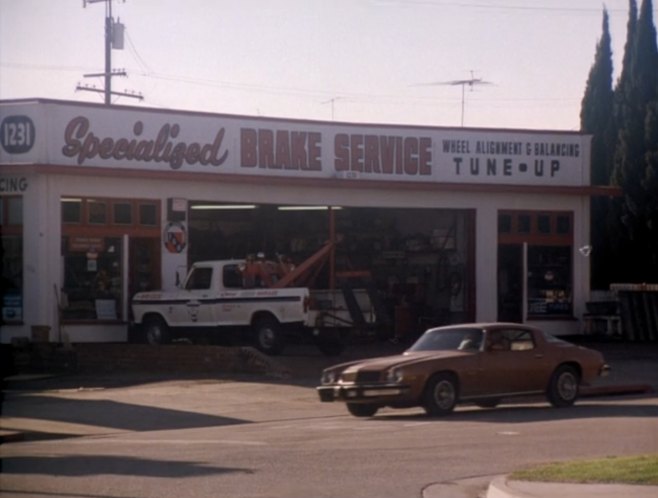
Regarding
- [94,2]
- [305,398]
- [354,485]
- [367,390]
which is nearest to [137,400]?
Result: [305,398]

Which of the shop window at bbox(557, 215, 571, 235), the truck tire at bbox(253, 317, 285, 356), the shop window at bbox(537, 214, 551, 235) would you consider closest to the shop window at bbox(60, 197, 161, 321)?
the truck tire at bbox(253, 317, 285, 356)

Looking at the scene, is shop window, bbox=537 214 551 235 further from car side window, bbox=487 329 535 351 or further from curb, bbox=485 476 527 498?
curb, bbox=485 476 527 498

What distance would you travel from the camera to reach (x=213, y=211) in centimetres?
3834

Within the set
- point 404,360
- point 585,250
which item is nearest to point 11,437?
point 404,360

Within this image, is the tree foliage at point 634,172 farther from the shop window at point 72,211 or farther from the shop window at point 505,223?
the shop window at point 72,211

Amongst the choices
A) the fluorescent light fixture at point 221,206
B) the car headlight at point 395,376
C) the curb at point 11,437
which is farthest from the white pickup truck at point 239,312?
the curb at point 11,437

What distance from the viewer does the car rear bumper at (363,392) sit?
2111cm

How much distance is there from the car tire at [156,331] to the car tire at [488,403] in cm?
1194

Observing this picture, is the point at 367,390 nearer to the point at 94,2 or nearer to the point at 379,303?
the point at 379,303

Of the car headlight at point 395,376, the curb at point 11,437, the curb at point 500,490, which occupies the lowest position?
the curb at point 11,437

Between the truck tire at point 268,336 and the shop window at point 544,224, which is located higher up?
the shop window at point 544,224

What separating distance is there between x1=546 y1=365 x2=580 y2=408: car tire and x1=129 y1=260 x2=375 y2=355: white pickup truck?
928 centimetres

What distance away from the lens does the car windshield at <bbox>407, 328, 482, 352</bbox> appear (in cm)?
2234

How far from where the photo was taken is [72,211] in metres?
34.0
